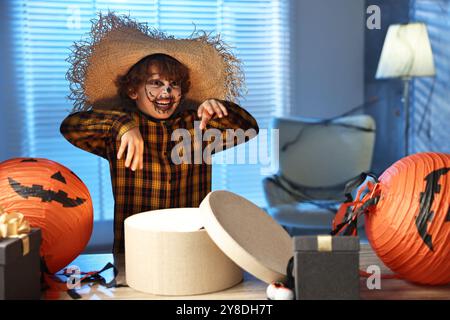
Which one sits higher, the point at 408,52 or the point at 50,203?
the point at 408,52

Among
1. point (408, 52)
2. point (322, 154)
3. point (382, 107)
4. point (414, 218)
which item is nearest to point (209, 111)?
point (414, 218)

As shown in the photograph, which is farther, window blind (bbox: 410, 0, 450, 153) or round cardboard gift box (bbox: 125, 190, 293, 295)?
window blind (bbox: 410, 0, 450, 153)

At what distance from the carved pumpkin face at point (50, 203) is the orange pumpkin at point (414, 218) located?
497 millimetres

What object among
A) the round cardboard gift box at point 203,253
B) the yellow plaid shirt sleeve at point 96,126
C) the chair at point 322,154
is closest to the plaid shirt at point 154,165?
the yellow plaid shirt sleeve at point 96,126

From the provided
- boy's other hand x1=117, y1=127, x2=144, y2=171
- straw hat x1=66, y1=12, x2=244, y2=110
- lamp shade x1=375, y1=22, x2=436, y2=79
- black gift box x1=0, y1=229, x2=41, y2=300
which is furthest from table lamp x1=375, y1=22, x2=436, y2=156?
black gift box x1=0, y1=229, x2=41, y2=300

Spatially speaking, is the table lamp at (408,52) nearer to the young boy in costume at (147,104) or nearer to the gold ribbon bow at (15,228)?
the young boy in costume at (147,104)

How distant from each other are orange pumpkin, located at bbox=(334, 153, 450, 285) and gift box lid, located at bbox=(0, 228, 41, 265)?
0.53 meters

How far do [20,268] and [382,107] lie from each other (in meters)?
3.04

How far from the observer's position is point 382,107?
3.67 meters

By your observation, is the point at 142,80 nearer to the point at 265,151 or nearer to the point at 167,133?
the point at 167,133

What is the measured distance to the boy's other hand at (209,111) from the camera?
1405 millimetres

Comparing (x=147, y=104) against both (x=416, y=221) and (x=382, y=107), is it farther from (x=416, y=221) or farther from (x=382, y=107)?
(x=382, y=107)

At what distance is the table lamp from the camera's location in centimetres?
323

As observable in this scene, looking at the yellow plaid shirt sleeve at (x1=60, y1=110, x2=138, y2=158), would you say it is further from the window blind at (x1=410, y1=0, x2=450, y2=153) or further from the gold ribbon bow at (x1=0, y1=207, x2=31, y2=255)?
→ the window blind at (x1=410, y1=0, x2=450, y2=153)
